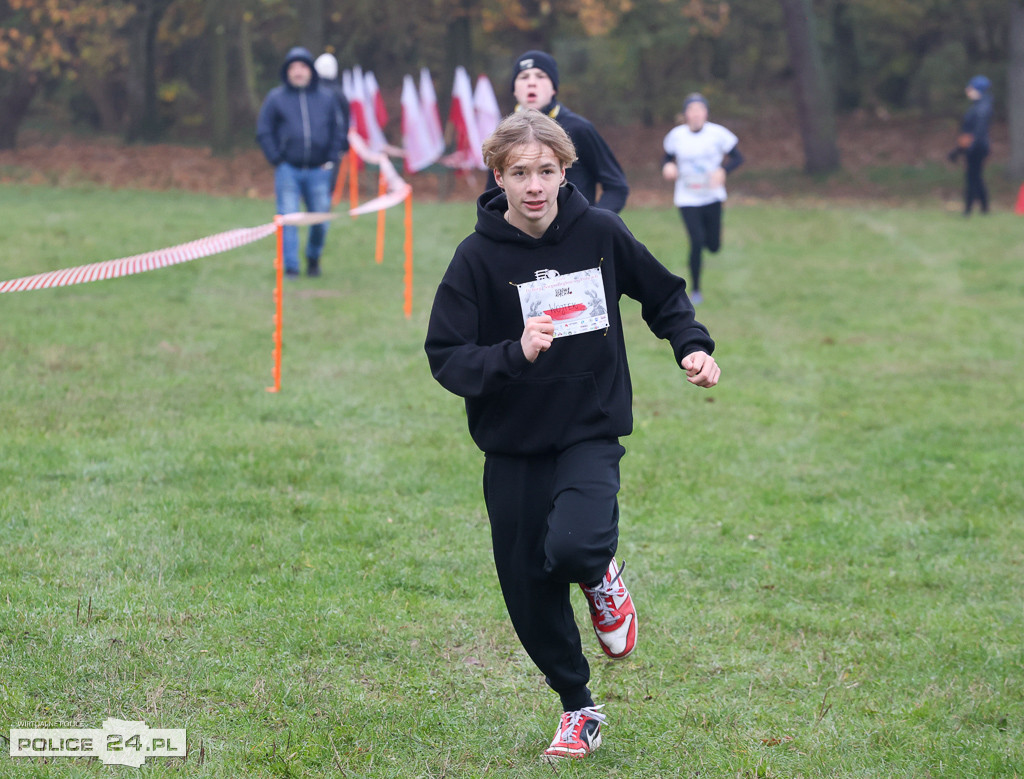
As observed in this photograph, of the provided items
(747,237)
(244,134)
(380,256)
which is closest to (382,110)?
(747,237)

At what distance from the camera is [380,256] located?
16.2 meters

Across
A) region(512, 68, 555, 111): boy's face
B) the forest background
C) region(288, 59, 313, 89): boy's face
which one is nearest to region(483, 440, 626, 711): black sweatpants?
region(512, 68, 555, 111): boy's face

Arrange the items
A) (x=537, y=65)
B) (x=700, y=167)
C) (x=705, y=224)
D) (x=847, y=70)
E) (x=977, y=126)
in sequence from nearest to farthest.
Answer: (x=537, y=65) → (x=700, y=167) → (x=705, y=224) → (x=977, y=126) → (x=847, y=70)

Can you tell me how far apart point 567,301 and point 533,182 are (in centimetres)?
36

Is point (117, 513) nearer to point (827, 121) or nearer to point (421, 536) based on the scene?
point (421, 536)

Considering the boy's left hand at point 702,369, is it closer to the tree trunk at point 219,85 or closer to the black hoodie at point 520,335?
the black hoodie at point 520,335

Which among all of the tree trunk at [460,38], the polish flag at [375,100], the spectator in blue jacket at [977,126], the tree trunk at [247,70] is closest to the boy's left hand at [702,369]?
the spectator in blue jacket at [977,126]

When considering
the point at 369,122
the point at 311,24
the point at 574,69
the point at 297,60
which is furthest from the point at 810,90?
the point at 297,60

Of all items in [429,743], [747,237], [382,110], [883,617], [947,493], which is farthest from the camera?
[382,110]

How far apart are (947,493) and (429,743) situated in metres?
4.17

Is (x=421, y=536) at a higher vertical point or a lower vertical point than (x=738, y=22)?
lower

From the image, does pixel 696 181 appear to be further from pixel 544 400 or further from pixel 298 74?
pixel 544 400

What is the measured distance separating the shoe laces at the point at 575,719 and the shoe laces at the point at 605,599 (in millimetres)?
302

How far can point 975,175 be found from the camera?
2244 centimetres
